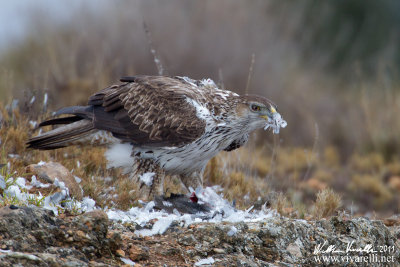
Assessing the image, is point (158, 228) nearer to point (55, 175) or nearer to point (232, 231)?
point (232, 231)

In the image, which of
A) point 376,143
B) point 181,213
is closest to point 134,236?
point 181,213

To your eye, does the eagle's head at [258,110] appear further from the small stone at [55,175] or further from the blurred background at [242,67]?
the blurred background at [242,67]

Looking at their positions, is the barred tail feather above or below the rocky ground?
above

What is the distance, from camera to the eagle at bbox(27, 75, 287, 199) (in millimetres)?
5410

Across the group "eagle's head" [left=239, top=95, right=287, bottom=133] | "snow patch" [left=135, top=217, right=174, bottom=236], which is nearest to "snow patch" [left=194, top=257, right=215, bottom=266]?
"snow patch" [left=135, top=217, right=174, bottom=236]

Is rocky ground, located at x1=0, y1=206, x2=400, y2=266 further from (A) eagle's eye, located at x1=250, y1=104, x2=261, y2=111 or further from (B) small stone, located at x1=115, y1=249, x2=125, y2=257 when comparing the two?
(A) eagle's eye, located at x1=250, y1=104, x2=261, y2=111

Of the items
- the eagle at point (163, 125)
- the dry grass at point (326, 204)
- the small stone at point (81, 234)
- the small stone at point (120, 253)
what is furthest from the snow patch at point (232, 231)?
the dry grass at point (326, 204)

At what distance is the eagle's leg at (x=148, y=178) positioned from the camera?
557 cm

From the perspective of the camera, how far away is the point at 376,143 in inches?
487

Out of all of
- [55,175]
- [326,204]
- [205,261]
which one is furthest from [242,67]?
[205,261]

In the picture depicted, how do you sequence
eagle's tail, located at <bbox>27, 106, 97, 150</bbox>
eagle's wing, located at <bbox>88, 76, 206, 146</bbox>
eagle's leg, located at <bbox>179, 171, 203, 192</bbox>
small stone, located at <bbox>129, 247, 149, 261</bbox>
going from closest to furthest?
small stone, located at <bbox>129, 247, 149, 261</bbox> → eagle's wing, located at <bbox>88, 76, 206, 146</bbox> → eagle's tail, located at <bbox>27, 106, 97, 150</bbox> → eagle's leg, located at <bbox>179, 171, 203, 192</bbox>

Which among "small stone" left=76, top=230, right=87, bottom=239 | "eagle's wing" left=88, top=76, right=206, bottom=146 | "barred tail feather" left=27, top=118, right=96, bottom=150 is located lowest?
"small stone" left=76, top=230, right=87, bottom=239

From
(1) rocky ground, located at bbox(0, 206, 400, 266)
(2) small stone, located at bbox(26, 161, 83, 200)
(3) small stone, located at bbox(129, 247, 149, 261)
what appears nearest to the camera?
(1) rocky ground, located at bbox(0, 206, 400, 266)

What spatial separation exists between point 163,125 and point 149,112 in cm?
23
